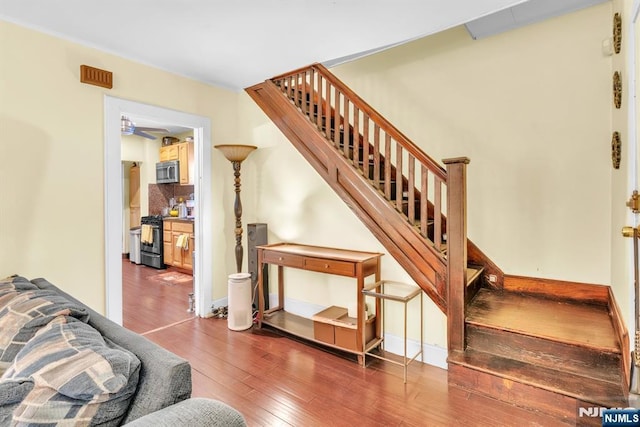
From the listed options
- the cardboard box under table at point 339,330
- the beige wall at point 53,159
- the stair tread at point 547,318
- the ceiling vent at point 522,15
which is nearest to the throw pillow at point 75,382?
the beige wall at point 53,159

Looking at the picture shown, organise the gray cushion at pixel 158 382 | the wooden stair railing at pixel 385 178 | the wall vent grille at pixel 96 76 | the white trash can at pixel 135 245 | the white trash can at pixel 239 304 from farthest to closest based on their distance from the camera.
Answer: the white trash can at pixel 135 245
the white trash can at pixel 239 304
the wall vent grille at pixel 96 76
the wooden stair railing at pixel 385 178
the gray cushion at pixel 158 382

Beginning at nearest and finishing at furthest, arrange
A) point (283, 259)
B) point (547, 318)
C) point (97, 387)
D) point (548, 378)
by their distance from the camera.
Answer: point (97, 387) → point (548, 378) → point (547, 318) → point (283, 259)

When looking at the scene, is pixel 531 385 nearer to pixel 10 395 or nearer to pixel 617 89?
pixel 617 89

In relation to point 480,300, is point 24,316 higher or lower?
higher

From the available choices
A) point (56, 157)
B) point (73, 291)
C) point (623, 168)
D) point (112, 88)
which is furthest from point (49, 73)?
point (623, 168)

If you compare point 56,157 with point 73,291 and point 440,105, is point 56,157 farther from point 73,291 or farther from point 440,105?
point 440,105

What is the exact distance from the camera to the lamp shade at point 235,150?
331 centimetres

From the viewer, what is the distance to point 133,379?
102 centimetres

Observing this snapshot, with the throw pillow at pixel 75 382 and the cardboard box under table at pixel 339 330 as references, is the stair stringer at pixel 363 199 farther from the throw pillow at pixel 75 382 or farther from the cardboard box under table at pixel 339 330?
the throw pillow at pixel 75 382

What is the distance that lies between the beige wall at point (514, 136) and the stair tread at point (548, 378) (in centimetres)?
43

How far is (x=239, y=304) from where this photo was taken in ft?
10.5

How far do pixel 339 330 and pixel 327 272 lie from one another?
476 millimetres

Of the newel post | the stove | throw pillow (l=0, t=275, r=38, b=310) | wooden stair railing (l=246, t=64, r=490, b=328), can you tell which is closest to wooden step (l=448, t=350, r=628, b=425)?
the newel post

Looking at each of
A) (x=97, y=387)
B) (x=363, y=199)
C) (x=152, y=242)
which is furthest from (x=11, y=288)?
(x=152, y=242)
